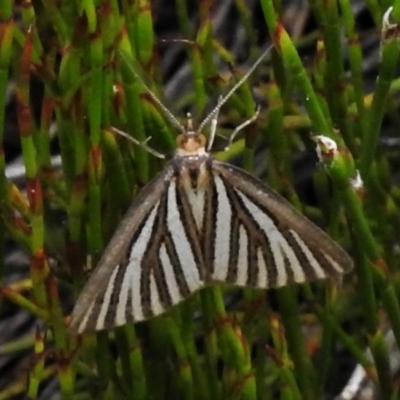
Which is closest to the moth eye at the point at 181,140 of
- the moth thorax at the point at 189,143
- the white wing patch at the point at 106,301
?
the moth thorax at the point at 189,143

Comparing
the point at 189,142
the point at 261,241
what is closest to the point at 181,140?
the point at 189,142

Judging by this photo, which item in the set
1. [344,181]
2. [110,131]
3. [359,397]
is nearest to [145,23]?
[110,131]

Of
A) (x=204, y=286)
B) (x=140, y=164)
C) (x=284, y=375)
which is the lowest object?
(x=284, y=375)

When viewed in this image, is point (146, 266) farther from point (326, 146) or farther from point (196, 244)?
point (326, 146)

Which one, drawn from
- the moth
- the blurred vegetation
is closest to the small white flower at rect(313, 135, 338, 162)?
the blurred vegetation

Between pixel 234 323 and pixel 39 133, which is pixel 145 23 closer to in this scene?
pixel 39 133

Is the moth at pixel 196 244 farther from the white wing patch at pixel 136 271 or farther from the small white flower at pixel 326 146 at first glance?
the small white flower at pixel 326 146

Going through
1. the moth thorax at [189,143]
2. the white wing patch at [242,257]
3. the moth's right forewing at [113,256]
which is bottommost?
the white wing patch at [242,257]

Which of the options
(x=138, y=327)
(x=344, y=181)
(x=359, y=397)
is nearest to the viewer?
(x=344, y=181)
